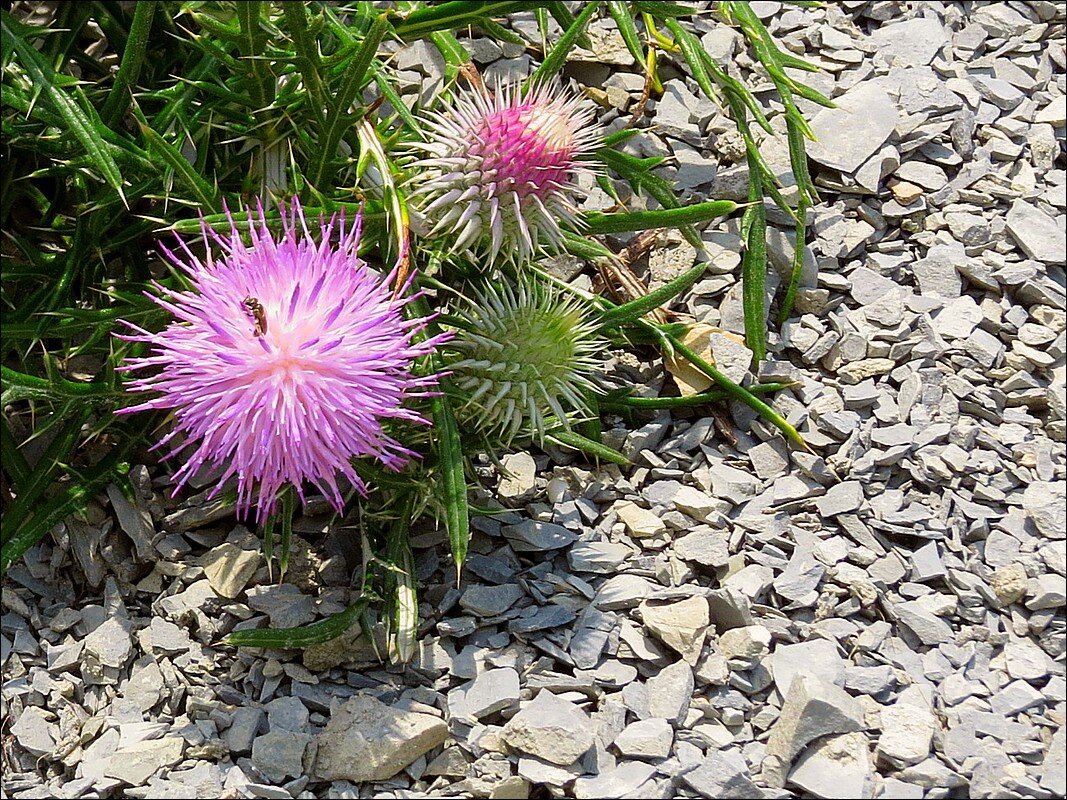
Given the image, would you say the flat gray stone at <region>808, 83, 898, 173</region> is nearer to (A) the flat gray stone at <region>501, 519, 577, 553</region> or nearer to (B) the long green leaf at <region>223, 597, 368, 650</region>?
(A) the flat gray stone at <region>501, 519, 577, 553</region>

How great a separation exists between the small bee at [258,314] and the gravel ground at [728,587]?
0.91 meters

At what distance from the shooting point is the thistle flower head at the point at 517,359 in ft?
9.46

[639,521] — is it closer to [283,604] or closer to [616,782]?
[616,782]

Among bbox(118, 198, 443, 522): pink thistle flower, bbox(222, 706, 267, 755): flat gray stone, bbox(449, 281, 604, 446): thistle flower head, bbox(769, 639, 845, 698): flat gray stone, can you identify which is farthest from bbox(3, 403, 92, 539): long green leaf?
bbox(769, 639, 845, 698): flat gray stone

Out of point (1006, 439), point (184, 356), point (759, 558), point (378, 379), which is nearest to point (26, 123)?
point (184, 356)

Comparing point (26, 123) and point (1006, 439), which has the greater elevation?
point (26, 123)

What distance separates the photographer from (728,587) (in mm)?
3074

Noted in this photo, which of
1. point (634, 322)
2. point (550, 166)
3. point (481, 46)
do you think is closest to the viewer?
point (550, 166)

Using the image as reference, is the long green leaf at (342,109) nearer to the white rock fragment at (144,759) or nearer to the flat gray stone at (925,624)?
the white rock fragment at (144,759)

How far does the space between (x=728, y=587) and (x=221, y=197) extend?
1.71 metres

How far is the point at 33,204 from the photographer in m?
3.52

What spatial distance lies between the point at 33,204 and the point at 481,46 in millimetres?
1674

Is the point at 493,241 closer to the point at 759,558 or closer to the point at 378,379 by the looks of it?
the point at 378,379

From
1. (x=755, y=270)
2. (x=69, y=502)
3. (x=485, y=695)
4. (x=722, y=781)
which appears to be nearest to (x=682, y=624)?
(x=722, y=781)
